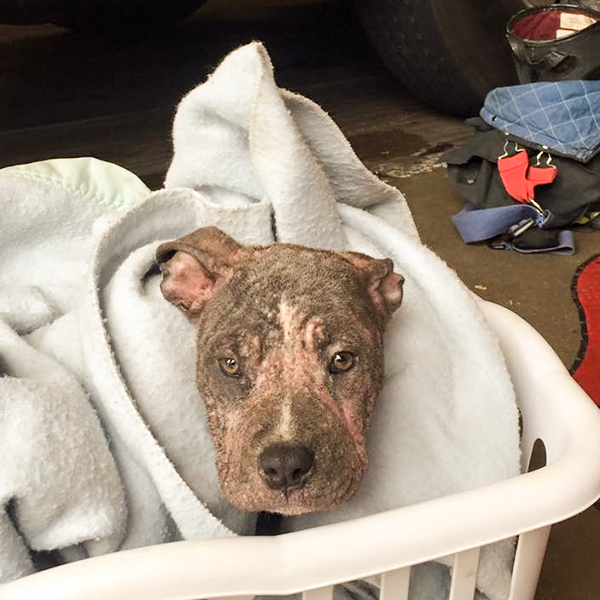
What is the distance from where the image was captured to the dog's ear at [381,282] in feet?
2.69

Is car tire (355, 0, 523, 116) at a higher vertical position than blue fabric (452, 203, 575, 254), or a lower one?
higher

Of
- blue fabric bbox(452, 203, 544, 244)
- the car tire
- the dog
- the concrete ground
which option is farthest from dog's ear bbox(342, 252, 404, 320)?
the car tire

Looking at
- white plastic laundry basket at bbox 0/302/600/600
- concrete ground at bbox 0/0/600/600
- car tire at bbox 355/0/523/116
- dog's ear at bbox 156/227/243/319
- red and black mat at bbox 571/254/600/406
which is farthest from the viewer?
car tire at bbox 355/0/523/116

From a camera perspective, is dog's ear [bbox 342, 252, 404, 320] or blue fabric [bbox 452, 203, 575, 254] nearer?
dog's ear [bbox 342, 252, 404, 320]

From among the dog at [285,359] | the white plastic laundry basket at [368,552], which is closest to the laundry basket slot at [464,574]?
the white plastic laundry basket at [368,552]

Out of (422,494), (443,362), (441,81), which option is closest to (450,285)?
(443,362)

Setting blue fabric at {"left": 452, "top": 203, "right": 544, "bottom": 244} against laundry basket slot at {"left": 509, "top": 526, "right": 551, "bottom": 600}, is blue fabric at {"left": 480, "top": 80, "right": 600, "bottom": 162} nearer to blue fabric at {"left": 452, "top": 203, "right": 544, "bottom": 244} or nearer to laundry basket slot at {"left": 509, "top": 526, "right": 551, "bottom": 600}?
blue fabric at {"left": 452, "top": 203, "right": 544, "bottom": 244}

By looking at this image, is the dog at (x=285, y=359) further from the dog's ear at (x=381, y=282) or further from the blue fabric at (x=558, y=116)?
the blue fabric at (x=558, y=116)

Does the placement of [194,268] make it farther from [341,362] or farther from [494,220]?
[494,220]

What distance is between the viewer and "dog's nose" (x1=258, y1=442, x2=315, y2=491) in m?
0.64

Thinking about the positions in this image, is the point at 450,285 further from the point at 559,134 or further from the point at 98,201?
the point at 559,134

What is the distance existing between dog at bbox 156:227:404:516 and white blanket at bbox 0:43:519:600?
0.21ft

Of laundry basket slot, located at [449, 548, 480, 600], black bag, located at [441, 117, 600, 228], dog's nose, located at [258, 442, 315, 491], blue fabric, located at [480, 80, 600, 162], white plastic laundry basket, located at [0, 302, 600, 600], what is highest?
dog's nose, located at [258, 442, 315, 491]

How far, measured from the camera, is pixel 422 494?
85 cm
